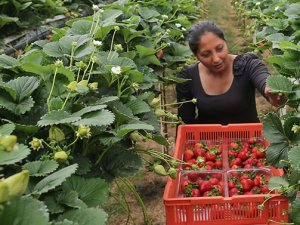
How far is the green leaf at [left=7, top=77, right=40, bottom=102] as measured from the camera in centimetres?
172

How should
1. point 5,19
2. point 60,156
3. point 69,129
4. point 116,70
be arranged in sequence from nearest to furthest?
point 60,156
point 69,129
point 116,70
point 5,19

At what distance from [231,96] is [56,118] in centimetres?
196

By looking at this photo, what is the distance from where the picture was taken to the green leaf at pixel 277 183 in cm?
193

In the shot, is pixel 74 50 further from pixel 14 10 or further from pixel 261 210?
pixel 14 10

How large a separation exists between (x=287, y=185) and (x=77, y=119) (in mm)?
906

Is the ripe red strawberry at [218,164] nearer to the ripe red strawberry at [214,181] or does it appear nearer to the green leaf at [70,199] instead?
the ripe red strawberry at [214,181]

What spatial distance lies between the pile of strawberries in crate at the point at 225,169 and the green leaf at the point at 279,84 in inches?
19.3

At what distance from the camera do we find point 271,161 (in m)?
2.05

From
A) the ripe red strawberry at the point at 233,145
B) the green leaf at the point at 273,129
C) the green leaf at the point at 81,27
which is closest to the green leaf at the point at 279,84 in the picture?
the green leaf at the point at 273,129

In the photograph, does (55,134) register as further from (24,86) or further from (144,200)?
(144,200)

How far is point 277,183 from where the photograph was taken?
1952mm

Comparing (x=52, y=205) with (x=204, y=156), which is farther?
(x=204, y=156)

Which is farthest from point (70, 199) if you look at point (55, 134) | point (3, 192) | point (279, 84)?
point (279, 84)

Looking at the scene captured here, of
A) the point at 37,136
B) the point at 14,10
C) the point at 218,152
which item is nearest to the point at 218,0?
the point at 14,10
